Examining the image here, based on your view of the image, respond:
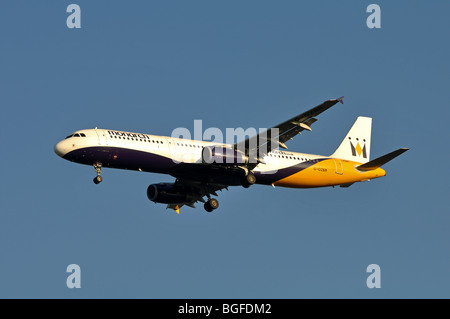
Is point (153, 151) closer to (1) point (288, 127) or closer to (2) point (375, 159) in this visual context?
(1) point (288, 127)

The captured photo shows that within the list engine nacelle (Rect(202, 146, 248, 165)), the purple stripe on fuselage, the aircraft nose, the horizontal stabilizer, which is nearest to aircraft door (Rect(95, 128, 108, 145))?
the aircraft nose

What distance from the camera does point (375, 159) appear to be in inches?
3017

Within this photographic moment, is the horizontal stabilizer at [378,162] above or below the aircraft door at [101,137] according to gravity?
below

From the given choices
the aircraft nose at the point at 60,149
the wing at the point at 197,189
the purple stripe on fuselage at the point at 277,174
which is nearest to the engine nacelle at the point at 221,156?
the purple stripe on fuselage at the point at 277,174

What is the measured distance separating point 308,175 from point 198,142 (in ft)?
34.2

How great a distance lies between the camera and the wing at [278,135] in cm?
6575

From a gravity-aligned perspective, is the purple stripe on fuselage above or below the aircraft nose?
below

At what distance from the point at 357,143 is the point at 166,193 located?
17972 millimetres

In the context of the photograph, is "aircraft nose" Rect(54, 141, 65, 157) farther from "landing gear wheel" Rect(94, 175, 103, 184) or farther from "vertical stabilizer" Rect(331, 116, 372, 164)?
"vertical stabilizer" Rect(331, 116, 372, 164)

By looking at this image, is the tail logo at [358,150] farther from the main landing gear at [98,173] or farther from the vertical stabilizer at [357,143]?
the main landing gear at [98,173]

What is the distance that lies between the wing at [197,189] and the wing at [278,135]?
5585mm

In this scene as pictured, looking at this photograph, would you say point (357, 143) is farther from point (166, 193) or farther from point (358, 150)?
point (166, 193)

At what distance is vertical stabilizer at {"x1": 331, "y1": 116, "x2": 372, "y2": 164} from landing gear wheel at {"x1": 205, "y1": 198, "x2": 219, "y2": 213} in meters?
11.5

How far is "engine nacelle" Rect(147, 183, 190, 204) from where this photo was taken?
253 feet
